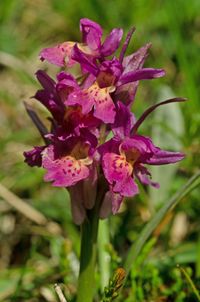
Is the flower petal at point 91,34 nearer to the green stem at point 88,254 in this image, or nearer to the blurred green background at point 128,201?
the green stem at point 88,254

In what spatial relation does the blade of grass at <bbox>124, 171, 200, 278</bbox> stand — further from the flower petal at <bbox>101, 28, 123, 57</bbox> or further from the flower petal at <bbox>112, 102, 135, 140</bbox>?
the flower petal at <bbox>101, 28, 123, 57</bbox>

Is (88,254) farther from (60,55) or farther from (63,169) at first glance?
(60,55)

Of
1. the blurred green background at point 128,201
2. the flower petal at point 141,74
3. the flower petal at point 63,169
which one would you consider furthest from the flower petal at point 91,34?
the blurred green background at point 128,201

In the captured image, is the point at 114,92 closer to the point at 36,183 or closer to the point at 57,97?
the point at 57,97

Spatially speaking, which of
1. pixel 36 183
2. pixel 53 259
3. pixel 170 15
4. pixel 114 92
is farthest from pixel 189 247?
pixel 170 15

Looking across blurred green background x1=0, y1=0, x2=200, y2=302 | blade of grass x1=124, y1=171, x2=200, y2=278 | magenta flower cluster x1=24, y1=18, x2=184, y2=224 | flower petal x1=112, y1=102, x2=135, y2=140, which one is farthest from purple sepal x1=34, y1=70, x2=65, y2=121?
blurred green background x1=0, y1=0, x2=200, y2=302
